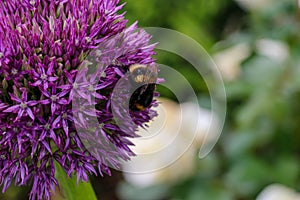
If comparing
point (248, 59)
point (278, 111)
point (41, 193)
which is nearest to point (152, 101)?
point (41, 193)

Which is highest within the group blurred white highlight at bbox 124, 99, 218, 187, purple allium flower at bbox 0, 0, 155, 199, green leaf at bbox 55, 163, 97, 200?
purple allium flower at bbox 0, 0, 155, 199

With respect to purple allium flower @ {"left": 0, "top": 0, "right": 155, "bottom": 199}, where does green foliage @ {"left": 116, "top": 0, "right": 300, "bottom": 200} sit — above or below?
below

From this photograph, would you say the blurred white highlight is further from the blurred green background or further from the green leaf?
the green leaf

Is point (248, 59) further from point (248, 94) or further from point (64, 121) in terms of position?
point (64, 121)

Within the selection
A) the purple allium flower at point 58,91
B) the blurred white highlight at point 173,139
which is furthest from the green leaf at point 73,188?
the blurred white highlight at point 173,139

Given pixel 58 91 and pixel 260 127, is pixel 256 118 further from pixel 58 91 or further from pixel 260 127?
pixel 58 91

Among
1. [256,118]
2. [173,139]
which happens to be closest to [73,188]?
[173,139]

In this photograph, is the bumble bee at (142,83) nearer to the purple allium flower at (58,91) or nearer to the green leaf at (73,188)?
the purple allium flower at (58,91)

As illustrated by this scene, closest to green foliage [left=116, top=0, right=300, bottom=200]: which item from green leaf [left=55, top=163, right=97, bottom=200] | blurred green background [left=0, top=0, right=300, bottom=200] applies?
blurred green background [left=0, top=0, right=300, bottom=200]
